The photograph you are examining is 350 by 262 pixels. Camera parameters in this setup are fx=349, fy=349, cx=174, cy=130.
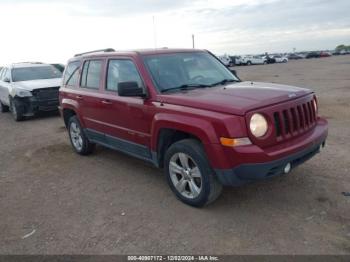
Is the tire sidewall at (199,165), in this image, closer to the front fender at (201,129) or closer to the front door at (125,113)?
the front fender at (201,129)

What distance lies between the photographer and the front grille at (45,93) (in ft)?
35.9

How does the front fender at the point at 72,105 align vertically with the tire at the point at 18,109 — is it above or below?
above

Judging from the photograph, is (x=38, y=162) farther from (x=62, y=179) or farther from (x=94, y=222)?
(x=94, y=222)

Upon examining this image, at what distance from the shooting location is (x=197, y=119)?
3.76m

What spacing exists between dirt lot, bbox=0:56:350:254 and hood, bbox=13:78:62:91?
5.35 m

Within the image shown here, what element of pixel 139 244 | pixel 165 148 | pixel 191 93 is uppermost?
pixel 191 93

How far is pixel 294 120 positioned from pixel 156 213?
1.91m

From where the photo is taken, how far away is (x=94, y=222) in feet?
13.2

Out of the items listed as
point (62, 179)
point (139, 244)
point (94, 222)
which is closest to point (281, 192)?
point (139, 244)

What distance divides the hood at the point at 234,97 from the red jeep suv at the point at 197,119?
0.04 ft

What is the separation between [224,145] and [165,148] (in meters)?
1.14

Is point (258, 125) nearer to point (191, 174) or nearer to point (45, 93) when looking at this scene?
point (191, 174)

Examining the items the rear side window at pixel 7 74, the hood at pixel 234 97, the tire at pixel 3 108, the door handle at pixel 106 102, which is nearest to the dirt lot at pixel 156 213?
the door handle at pixel 106 102

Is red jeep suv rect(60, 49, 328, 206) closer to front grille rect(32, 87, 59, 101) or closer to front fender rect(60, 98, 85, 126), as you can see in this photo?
front fender rect(60, 98, 85, 126)
